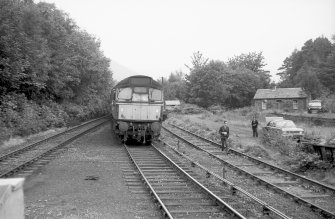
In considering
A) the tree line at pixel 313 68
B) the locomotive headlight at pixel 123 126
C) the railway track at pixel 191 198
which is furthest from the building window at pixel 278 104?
the railway track at pixel 191 198

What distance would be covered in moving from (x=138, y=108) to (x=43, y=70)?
11.6 meters

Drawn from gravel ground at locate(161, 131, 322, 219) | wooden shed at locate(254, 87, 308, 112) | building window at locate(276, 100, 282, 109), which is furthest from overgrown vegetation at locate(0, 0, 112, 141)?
building window at locate(276, 100, 282, 109)

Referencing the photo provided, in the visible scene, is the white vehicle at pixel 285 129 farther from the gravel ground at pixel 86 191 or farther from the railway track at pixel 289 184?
the gravel ground at pixel 86 191

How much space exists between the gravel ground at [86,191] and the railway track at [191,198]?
41 centimetres

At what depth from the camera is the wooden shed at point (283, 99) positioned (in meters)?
58.6

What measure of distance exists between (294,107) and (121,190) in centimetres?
5357

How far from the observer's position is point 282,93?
60.6m

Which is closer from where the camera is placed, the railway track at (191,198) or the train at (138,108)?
the railway track at (191,198)

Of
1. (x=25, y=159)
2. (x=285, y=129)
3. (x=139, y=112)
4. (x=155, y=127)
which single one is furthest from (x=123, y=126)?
(x=285, y=129)

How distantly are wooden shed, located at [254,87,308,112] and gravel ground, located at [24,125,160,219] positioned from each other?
48.6 metres

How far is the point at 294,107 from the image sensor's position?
2331 inches

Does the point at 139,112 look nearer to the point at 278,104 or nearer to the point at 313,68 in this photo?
the point at 278,104

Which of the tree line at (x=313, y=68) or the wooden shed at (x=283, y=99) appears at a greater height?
the tree line at (x=313, y=68)

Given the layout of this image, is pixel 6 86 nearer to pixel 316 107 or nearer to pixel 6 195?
pixel 6 195
